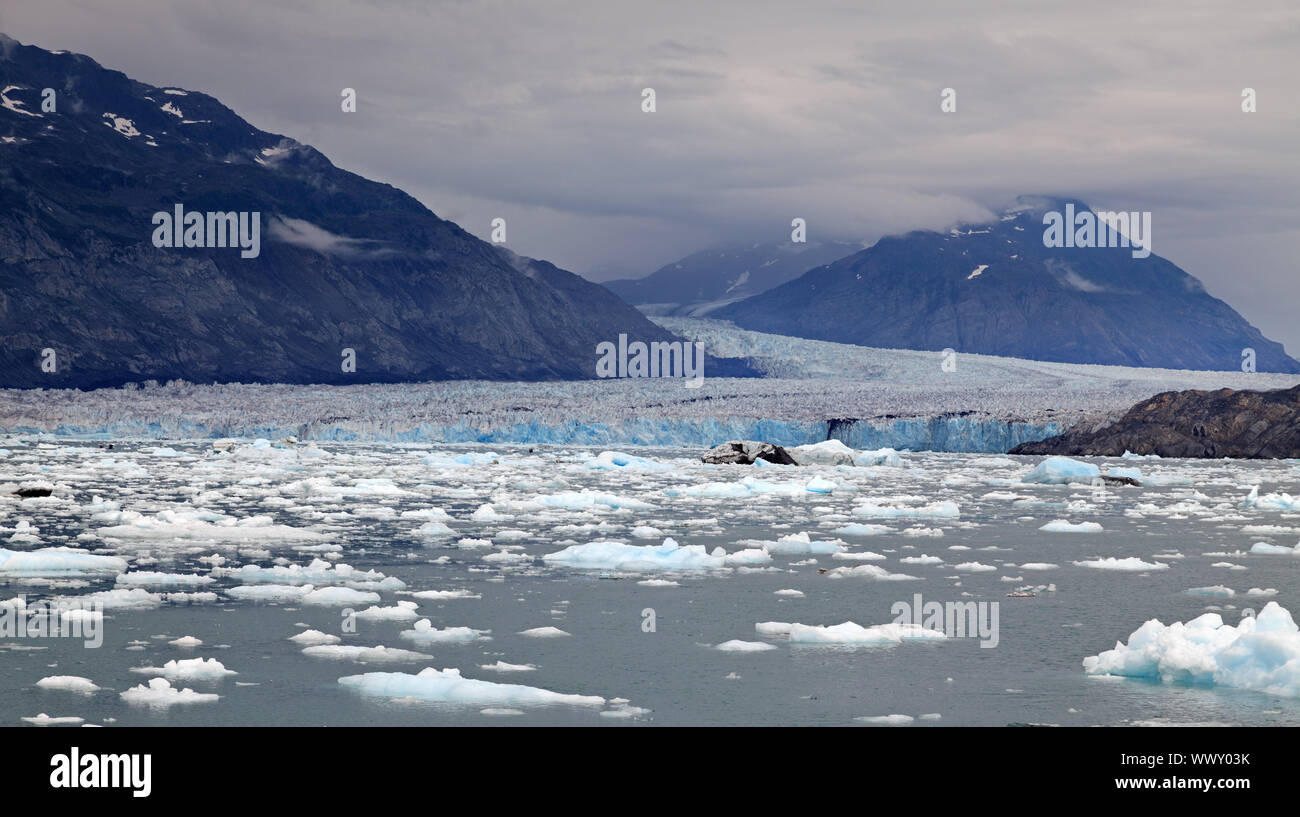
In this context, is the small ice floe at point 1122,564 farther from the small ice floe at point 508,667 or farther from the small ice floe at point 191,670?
the small ice floe at point 191,670

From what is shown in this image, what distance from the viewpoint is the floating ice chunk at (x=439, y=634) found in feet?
34.9

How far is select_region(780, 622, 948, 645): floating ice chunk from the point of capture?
1070cm

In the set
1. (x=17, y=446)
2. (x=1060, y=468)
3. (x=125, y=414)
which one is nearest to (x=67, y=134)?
(x=125, y=414)

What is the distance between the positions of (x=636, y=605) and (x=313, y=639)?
3.41m

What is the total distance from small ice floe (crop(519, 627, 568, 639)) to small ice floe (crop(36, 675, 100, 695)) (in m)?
3.53

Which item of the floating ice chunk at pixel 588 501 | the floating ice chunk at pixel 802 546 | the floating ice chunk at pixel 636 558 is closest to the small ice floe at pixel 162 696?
the floating ice chunk at pixel 636 558

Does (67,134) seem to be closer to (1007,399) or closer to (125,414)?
(125,414)

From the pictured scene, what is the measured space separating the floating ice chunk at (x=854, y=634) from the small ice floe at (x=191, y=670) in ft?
15.0

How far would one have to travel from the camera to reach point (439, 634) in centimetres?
1076

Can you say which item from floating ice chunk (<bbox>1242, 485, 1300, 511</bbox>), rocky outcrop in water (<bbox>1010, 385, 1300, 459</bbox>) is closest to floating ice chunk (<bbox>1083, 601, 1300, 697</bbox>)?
floating ice chunk (<bbox>1242, 485, 1300, 511</bbox>)

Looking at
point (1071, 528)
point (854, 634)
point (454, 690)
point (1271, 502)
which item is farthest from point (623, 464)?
point (454, 690)

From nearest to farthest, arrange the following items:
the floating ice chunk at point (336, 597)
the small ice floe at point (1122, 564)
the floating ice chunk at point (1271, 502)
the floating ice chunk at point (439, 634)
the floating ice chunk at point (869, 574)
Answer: the floating ice chunk at point (439, 634)
the floating ice chunk at point (336, 597)
the floating ice chunk at point (869, 574)
the small ice floe at point (1122, 564)
the floating ice chunk at point (1271, 502)

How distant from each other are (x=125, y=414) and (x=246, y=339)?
67530mm

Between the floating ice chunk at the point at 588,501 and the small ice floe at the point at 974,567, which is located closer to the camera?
the small ice floe at the point at 974,567
